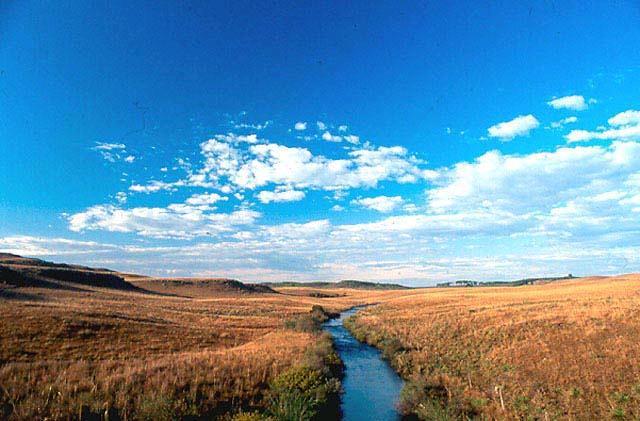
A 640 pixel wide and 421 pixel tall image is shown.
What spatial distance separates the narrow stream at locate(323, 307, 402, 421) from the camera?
17.2m

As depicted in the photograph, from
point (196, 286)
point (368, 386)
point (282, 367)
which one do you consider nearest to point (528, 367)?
point (368, 386)

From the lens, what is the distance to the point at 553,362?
795 inches

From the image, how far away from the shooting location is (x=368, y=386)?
21500 millimetres

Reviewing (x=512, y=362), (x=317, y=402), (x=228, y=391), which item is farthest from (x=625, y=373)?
(x=228, y=391)

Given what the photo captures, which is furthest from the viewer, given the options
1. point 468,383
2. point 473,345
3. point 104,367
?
point 473,345

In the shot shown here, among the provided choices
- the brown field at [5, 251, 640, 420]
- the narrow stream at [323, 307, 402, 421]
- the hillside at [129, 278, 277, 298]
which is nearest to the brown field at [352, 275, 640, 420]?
the brown field at [5, 251, 640, 420]

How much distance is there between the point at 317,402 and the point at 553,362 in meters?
13.3

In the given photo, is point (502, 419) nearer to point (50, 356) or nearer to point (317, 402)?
point (317, 402)

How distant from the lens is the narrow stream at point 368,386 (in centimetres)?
1721

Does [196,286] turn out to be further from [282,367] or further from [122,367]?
[122,367]

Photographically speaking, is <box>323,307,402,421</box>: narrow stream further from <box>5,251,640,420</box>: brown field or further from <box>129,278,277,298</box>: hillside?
<box>129,278,277,298</box>: hillside

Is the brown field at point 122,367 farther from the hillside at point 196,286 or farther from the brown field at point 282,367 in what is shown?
the hillside at point 196,286

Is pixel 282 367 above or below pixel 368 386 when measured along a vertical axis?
above

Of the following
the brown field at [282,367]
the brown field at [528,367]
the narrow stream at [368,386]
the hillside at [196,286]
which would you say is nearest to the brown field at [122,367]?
the brown field at [282,367]
